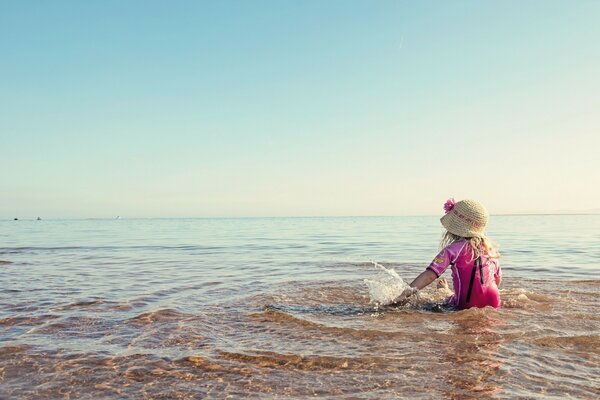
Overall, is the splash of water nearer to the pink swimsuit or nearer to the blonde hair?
the pink swimsuit

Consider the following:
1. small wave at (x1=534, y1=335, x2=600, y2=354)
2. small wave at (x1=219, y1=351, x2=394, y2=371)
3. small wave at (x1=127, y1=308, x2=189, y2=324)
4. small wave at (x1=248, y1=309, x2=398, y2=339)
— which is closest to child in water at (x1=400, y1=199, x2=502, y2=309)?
small wave at (x1=248, y1=309, x2=398, y2=339)

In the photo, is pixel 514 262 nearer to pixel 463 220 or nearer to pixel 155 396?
pixel 463 220

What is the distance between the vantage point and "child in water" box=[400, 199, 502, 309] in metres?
6.83

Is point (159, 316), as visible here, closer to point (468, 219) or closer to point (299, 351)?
point (299, 351)

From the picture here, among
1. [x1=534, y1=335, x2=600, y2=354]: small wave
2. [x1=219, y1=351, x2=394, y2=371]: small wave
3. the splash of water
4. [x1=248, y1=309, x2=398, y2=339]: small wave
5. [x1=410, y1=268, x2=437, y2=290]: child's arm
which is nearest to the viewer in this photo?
[x1=219, y1=351, x2=394, y2=371]: small wave

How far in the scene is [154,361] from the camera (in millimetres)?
4727

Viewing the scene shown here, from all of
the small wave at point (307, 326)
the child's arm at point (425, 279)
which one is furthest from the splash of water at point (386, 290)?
the small wave at point (307, 326)

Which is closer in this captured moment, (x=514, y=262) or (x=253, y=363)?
(x=253, y=363)

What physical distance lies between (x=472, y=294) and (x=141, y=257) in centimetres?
1312

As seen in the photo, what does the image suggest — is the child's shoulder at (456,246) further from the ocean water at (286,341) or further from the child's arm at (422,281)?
the ocean water at (286,341)

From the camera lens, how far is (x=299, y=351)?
16.7 ft

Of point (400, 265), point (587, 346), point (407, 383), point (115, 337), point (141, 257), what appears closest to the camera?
point (407, 383)

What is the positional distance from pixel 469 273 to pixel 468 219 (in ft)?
2.64

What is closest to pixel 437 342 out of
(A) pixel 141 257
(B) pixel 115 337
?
(B) pixel 115 337
